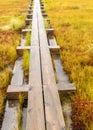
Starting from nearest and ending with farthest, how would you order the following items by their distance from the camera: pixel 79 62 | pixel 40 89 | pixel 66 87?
pixel 40 89 < pixel 66 87 < pixel 79 62

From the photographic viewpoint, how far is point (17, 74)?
427 cm

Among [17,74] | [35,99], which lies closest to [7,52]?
[17,74]

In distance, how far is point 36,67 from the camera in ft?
13.5

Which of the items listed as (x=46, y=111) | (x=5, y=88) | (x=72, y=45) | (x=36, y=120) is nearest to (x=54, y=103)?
(x=46, y=111)

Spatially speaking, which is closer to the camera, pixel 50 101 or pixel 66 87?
pixel 50 101

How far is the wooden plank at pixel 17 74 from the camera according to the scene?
13.0 ft

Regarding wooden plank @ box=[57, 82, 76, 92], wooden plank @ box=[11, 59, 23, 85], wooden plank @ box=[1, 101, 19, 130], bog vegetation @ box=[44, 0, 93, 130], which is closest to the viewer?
wooden plank @ box=[1, 101, 19, 130]

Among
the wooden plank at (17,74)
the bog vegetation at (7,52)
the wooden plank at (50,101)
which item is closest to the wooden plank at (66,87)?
the wooden plank at (50,101)

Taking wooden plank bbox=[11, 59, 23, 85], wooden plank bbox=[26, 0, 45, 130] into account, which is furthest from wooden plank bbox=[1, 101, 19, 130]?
wooden plank bbox=[11, 59, 23, 85]

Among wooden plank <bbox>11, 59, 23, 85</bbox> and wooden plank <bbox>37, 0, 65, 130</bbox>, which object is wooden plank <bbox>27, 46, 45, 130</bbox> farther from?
wooden plank <bbox>11, 59, 23, 85</bbox>

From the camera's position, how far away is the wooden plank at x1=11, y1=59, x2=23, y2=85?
396cm

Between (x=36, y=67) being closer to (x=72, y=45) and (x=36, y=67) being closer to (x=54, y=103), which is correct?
(x=54, y=103)

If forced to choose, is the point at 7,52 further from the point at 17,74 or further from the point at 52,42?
the point at 17,74

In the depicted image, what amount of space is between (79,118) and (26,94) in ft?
2.64
